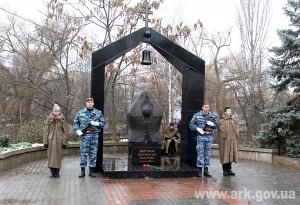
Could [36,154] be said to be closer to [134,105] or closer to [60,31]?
[134,105]

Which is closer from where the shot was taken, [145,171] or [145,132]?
[145,171]

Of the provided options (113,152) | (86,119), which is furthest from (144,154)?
(113,152)

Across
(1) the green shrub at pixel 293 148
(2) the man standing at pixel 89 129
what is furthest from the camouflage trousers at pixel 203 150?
(1) the green shrub at pixel 293 148

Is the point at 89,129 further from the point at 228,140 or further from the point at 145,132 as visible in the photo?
the point at 228,140

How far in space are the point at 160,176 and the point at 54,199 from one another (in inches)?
133

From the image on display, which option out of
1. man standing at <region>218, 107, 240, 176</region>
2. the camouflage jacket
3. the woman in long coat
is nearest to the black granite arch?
the camouflage jacket

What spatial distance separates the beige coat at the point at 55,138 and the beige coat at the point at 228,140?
4053 millimetres

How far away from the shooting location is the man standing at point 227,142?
35.6 feet

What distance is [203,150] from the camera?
10750 millimetres

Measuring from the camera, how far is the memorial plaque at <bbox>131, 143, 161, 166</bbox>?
11.1 metres

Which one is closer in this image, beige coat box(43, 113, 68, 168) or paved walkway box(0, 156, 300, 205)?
paved walkway box(0, 156, 300, 205)

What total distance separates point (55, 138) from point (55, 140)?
0.16 ft

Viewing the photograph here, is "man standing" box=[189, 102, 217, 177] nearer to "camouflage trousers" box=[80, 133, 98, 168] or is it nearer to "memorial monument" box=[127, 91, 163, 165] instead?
"memorial monument" box=[127, 91, 163, 165]

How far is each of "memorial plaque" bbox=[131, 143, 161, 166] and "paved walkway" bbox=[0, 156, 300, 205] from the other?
43.8 inches
